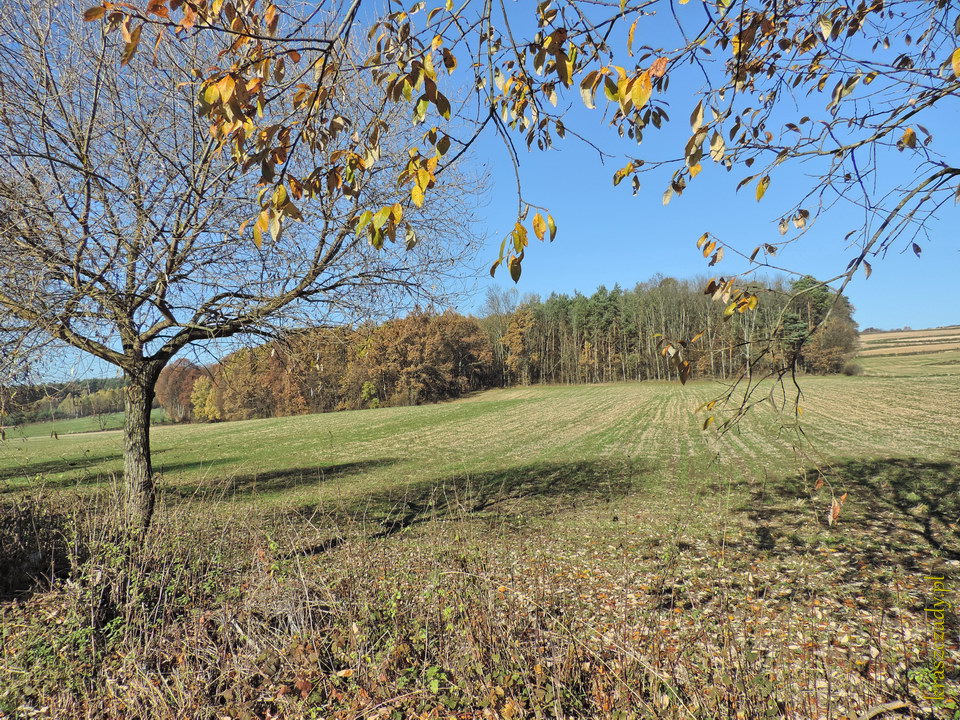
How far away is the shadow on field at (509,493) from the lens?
9.70 m

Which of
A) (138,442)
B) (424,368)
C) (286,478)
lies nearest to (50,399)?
(138,442)

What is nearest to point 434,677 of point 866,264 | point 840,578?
point 866,264

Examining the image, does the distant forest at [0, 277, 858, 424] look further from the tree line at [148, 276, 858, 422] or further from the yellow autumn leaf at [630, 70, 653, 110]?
the yellow autumn leaf at [630, 70, 653, 110]

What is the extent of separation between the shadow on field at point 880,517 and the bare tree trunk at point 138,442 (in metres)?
7.97

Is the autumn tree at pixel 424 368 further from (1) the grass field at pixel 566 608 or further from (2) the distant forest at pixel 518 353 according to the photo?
(1) the grass field at pixel 566 608

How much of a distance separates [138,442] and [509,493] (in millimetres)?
7990

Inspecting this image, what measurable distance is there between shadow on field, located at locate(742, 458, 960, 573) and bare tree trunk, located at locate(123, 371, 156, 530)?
797 cm

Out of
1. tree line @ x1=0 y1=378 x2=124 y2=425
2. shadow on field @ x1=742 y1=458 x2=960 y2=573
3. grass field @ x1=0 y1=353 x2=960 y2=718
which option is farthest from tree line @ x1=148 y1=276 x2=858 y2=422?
tree line @ x1=0 y1=378 x2=124 y2=425

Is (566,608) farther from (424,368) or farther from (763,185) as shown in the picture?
(424,368)

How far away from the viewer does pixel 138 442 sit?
6.79 meters

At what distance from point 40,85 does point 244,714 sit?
6131 millimetres

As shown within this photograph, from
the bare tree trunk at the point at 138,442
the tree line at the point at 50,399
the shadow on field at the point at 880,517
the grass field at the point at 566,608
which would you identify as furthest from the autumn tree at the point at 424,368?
the tree line at the point at 50,399

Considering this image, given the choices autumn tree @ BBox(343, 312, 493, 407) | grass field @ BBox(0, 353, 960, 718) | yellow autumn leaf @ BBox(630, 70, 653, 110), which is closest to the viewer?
yellow autumn leaf @ BBox(630, 70, 653, 110)

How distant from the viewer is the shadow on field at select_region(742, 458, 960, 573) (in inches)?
260
